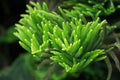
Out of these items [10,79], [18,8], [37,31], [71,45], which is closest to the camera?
[71,45]

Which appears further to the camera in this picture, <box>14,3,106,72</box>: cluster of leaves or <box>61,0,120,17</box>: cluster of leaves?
A: <box>61,0,120,17</box>: cluster of leaves

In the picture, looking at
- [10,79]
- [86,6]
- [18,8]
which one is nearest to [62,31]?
[86,6]

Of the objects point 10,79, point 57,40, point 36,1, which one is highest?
point 36,1

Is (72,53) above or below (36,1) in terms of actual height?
below

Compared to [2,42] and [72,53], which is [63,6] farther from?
[2,42]

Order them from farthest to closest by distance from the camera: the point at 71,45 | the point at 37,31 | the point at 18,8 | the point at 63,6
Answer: the point at 18,8 < the point at 63,6 < the point at 37,31 < the point at 71,45

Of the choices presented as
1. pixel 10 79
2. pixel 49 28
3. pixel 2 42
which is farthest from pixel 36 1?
pixel 2 42

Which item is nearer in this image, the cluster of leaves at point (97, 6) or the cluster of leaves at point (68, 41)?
→ the cluster of leaves at point (68, 41)

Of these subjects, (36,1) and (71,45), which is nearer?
(71,45)
